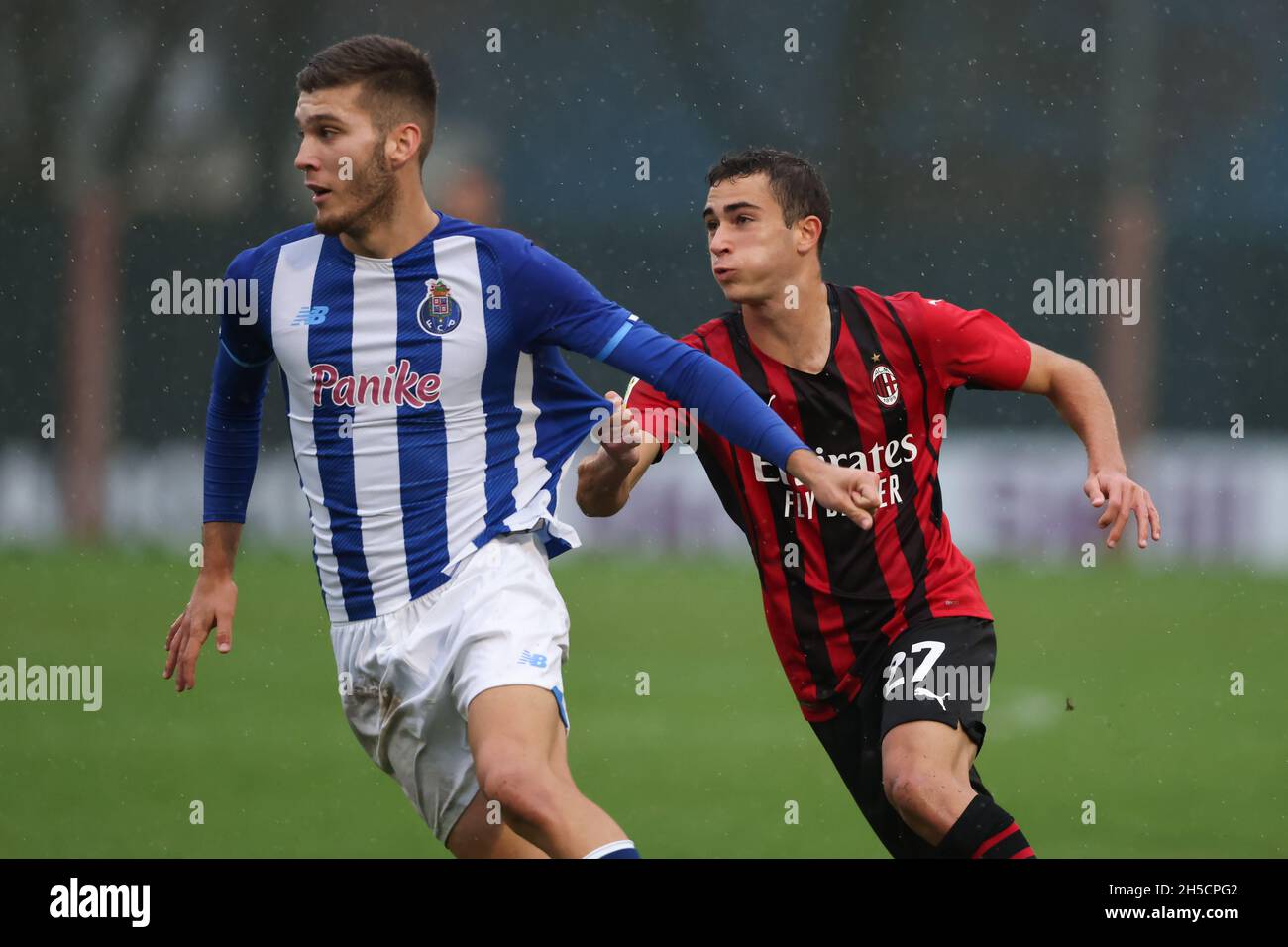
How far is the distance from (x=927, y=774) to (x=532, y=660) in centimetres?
100

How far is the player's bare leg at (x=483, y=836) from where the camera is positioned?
4125 millimetres

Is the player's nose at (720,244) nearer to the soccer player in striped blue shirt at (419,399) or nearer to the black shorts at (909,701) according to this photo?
the soccer player in striped blue shirt at (419,399)

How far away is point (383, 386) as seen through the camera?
412cm

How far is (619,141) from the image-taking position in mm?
18062

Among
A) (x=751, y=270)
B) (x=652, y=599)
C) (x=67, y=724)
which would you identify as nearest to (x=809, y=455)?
(x=751, y=270)

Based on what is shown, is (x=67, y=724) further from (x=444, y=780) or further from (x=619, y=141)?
(x=619, y=141)

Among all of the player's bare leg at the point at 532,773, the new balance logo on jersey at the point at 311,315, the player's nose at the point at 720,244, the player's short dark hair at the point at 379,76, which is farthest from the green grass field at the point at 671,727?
the player's short dark hair at the point at 379,76

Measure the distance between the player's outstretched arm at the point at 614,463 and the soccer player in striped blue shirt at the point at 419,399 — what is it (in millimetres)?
88

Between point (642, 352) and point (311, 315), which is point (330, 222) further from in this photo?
point (642, 352)

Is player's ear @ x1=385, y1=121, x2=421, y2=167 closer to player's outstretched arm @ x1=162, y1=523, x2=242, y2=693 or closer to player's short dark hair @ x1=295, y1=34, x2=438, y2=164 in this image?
player's short dark hair @ x1=295, y1=34, x2=438, y2=164

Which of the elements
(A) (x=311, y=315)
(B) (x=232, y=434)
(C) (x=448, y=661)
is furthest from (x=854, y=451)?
(B) (x=232, y=434)

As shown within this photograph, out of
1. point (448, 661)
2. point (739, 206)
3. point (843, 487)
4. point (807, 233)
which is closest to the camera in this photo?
point (843, 487)

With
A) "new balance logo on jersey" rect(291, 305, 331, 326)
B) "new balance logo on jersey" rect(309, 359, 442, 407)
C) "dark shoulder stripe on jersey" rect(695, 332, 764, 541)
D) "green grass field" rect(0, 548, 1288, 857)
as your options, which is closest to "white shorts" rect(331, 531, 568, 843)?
"new balance logo on jersey" rect(309, 359, 442, 407)
